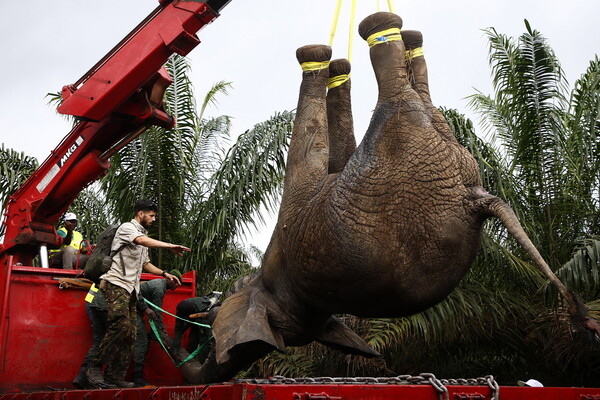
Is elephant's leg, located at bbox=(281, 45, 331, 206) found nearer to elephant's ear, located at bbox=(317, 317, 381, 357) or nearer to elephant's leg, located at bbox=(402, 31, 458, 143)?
elephant's leg, located at bbox=(402, 31, 458, 143)

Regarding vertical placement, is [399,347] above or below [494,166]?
below

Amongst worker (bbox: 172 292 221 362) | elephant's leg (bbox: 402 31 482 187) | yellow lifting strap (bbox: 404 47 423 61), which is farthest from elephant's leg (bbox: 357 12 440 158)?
worker (bbox: 172 292 221 362)

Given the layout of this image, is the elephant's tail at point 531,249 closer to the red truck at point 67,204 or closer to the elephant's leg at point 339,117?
the elephant's leg at point 339,117

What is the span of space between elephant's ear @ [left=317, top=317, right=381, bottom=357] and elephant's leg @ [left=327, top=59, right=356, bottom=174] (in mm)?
1016

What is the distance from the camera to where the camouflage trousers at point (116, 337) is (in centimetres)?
571

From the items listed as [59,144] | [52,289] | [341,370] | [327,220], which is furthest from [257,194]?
[327,220]

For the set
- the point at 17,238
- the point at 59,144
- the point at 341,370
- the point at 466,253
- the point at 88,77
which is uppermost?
the point at 88,77

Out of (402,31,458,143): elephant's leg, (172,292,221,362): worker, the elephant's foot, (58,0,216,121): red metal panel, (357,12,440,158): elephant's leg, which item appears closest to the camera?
(357,12,440,158): elephant's leg

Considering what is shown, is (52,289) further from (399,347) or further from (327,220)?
(399,347)

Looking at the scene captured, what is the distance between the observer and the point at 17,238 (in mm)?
7133

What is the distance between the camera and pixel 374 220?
11.8 feet

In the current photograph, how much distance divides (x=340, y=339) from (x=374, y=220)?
132 centimetres

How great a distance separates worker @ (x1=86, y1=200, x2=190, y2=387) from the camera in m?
5.70

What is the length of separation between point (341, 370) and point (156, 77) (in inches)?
188
